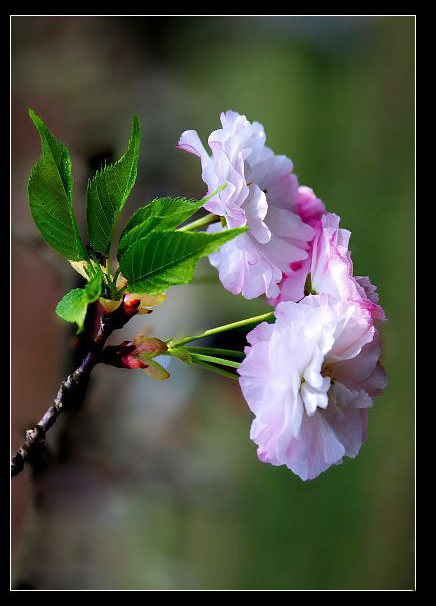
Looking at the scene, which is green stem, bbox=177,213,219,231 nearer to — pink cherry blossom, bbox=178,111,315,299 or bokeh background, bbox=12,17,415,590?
pink cherry blossom, bbox=178,111,315,299

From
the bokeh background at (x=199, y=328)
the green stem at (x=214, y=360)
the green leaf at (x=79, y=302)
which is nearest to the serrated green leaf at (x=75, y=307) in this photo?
the green leaf at (x=79, y=302)

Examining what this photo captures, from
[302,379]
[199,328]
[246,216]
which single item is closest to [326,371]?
[302,379]

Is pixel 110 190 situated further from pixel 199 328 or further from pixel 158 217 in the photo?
pixel 199 328

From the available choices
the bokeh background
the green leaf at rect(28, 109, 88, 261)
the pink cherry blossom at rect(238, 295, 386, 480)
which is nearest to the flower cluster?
the pink cherry blossom at rect(238, 295, 386, 480)

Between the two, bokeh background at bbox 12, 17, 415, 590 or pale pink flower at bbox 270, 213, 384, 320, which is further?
bokeh background at bbox 12, 17, 415, 590

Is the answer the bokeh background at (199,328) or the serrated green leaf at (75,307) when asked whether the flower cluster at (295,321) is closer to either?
the serrated green leaf at (75,307)

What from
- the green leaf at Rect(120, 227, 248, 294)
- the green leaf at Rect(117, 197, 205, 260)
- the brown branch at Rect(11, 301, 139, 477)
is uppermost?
the green leaf at Rect(117, 197, 205, 260)
